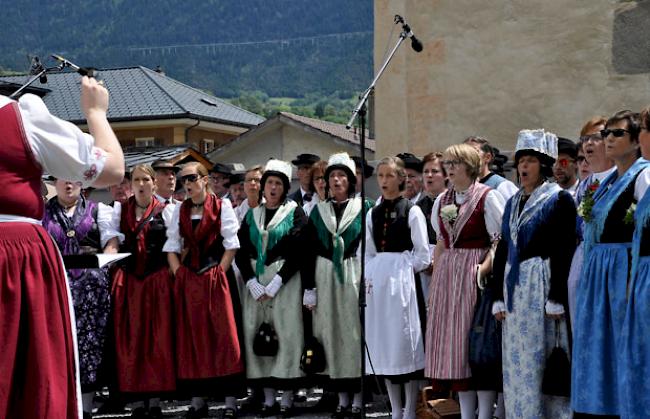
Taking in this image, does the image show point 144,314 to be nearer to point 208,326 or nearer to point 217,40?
point 208,326

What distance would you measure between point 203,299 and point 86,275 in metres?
0.99

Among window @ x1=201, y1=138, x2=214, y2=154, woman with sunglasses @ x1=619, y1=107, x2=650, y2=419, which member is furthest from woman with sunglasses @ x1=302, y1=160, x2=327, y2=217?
window @ x1=201, y1=138, x2=214, y2=154

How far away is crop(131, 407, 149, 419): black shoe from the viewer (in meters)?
8.61

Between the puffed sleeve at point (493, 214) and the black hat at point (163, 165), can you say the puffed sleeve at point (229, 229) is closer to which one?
the black hat at point (163, 165)

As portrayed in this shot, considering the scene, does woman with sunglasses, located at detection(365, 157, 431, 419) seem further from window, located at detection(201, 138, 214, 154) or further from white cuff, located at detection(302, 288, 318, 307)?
window, located at detection(201, 138, 214, 154)

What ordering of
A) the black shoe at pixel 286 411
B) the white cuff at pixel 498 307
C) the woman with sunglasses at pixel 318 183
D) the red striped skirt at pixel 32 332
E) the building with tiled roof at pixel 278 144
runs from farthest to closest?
1. the building with tiled roof at pixel 278 144
2. the woman with sunglasses at pixel 318 183
3. the black shoe at pixel 286 411
4. the white cuff at pixel 498 307
5. the red striped skirt at pixel 32 332

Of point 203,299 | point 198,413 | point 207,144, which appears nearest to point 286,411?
point 198,413

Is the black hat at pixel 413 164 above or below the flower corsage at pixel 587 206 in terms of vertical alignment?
above

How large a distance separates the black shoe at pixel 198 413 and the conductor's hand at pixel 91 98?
16.2ft

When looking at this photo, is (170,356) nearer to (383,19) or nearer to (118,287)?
(118,287)

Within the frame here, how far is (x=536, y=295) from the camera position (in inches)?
244

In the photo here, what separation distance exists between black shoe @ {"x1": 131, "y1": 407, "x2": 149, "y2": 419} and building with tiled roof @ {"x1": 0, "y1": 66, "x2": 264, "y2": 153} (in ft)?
102

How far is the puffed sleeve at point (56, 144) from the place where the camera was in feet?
12.2

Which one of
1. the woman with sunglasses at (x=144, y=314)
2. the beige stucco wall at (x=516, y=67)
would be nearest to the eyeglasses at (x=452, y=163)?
the beige stucco wall at (x=516, y=67)
